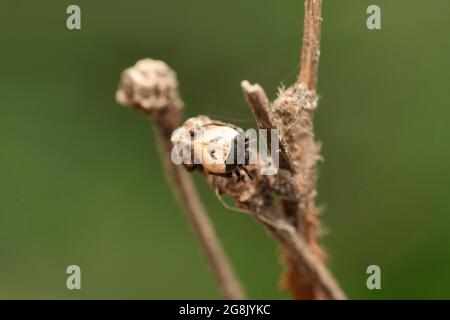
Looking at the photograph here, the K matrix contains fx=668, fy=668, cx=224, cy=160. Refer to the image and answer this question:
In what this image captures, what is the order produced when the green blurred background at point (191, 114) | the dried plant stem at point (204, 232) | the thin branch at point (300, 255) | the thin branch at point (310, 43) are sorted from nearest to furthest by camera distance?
the thin branch at point (310, 43)
the thin branch at point (300, 255)
the dried plant stem at point (204, 232)
the green blurred background at point (191, 114)

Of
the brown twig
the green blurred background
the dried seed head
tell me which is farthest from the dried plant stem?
the green blurred background

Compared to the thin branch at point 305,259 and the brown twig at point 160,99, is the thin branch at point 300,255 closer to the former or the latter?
the thin branch at point 305,259

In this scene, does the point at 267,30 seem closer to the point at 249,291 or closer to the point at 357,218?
the point at 357,218

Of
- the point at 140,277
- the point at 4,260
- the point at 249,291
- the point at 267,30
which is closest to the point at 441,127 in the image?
the point at 267,30

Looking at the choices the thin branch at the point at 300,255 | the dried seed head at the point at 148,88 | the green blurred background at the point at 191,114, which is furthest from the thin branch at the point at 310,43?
the green blurred background at the point at 191,114

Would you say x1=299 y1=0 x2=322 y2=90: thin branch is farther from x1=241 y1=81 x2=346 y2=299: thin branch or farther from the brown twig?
the brown twig
